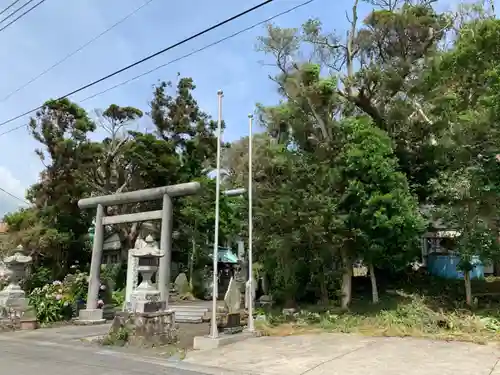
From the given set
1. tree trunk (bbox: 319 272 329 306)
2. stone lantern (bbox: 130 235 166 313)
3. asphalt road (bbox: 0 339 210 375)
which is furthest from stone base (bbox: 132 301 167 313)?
tree trunk (bbox: 319 272 329 306)

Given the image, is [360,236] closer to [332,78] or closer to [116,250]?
[332,78]

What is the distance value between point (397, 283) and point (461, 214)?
480 cm

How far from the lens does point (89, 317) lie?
618 inches

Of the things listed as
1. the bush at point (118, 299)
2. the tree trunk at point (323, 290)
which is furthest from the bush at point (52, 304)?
the tree trunk at point (323, 290)

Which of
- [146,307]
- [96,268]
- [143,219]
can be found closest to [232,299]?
[146,307]

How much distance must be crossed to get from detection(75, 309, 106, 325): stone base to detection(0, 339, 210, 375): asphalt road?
4.26m

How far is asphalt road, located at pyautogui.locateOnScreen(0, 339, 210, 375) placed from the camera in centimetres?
788

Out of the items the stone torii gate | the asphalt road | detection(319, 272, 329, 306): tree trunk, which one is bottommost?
the asphalt road

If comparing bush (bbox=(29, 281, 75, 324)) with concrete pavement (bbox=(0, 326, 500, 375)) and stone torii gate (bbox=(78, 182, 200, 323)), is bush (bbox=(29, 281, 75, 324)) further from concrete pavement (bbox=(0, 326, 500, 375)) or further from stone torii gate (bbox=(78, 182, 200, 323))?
concrete pavement (bbox=(0, 326, 500, 375))

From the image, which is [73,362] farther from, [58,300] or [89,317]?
[58,300]

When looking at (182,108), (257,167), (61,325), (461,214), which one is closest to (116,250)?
(182,108)

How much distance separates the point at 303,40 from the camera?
16.9m

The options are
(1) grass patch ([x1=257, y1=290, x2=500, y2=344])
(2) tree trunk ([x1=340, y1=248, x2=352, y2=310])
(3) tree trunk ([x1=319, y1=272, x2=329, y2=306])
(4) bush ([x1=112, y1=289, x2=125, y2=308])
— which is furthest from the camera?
(4) bush ([x1=112, y1=289, x2=125, y2=308])

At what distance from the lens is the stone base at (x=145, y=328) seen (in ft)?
35.6
